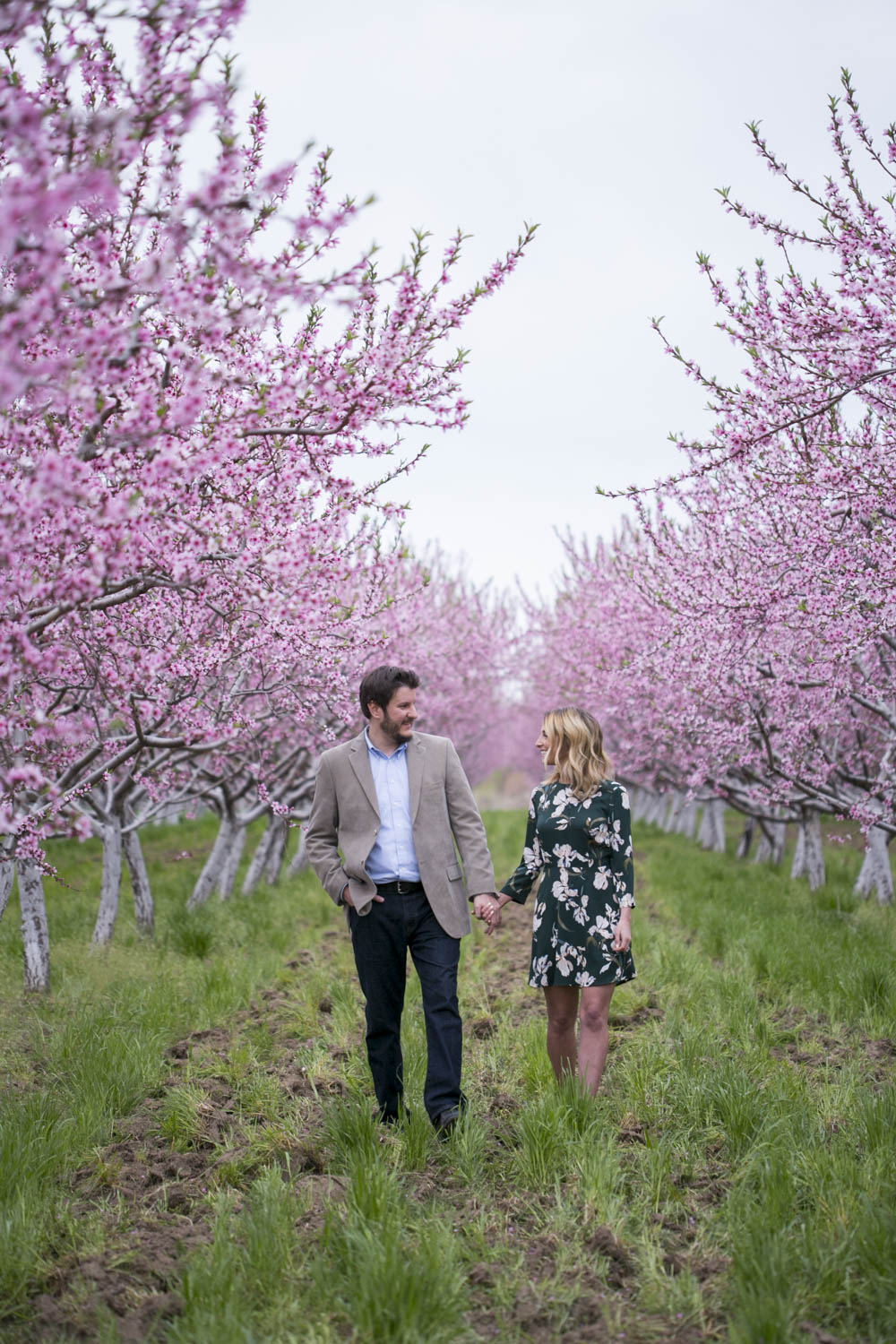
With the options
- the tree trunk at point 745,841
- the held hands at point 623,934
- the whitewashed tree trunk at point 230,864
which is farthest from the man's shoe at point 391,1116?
the tree trunk at point 745,841

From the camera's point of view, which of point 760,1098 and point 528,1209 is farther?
point 760,1098

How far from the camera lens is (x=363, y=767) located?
4.76 metres

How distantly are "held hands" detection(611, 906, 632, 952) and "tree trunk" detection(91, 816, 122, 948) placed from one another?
5.62 metres

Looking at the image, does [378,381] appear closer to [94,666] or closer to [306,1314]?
[94,666]

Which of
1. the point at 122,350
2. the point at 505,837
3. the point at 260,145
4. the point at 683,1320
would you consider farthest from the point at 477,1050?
the point at 505,837

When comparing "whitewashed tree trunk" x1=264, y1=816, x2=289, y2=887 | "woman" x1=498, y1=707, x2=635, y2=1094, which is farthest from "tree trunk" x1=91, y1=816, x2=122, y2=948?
"woman" x1=498, y1=707, x2=635, y2=1094

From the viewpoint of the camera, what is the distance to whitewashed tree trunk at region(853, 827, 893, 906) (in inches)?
447

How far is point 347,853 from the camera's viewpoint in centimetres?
465

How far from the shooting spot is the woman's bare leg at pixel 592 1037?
15.2ft

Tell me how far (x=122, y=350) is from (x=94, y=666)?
104 inches

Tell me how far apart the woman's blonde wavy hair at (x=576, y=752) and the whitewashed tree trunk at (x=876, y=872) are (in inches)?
302

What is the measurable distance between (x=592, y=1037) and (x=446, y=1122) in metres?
0.78

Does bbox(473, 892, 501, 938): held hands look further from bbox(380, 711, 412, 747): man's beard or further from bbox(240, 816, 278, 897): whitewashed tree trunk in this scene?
bbox(240, 816, 278, 897): whitewashed tree trunk

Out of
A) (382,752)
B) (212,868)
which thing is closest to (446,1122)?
(382,752)
